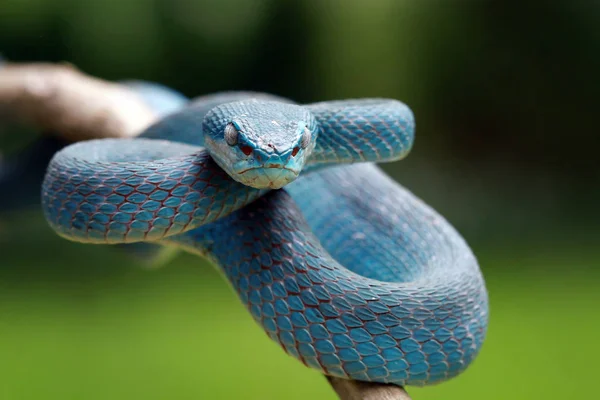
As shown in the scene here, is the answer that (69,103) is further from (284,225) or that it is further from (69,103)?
(284,225)

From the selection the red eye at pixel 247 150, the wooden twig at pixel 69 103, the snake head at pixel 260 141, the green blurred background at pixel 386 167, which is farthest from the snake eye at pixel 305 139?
the green blurred background at pixel 386 167

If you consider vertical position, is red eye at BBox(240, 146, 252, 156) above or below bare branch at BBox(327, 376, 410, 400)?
above

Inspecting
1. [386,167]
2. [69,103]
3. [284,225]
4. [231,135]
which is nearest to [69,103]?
[69,103]

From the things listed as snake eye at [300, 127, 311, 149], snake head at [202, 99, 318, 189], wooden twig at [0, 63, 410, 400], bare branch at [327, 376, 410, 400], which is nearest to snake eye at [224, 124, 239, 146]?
snake head at [202, 99, 318, 189]

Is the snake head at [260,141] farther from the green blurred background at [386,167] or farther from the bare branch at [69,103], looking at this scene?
the green blurred background at [386,167]

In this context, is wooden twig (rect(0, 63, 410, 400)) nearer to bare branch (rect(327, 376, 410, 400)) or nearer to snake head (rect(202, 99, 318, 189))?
snake head (rect(202, 99, 318, 189))

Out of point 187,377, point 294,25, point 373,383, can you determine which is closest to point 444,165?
point 294,25
